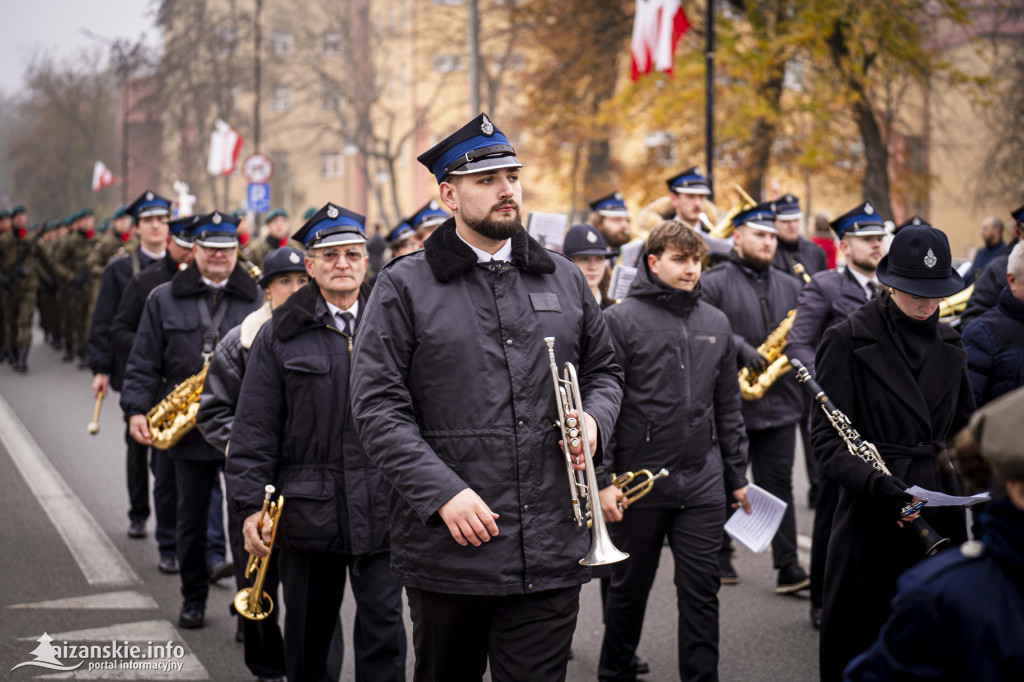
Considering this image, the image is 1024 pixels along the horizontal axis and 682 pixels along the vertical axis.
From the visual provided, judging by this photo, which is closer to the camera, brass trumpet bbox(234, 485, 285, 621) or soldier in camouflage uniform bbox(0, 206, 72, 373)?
brass trumpet bbox(234, 485, 285, 621)

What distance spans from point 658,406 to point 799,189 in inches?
1097

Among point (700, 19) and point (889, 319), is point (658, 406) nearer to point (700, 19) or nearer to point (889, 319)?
point (889, 319)

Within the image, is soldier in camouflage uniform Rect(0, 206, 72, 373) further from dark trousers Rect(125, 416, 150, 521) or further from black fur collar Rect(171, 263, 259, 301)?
black fur collar Rect(171, 263, 259, 301)

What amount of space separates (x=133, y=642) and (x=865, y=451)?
389 cm

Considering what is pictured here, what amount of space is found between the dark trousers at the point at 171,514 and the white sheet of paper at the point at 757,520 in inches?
133

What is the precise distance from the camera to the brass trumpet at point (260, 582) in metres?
4.92

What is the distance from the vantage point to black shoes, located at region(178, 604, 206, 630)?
647 centimetres

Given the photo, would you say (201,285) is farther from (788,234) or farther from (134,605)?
(788,234)

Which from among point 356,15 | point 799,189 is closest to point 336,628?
point 799,189

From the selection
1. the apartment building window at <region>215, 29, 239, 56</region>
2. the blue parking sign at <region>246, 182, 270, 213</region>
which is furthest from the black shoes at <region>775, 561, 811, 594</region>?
the apartment building window at <region>215, 29, 239, 56</region>

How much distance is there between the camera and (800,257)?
917cm

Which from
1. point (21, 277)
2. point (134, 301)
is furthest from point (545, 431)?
point (21, 277)

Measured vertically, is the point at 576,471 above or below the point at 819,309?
below

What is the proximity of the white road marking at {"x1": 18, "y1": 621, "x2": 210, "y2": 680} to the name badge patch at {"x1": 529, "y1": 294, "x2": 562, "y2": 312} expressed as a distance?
119 inches
